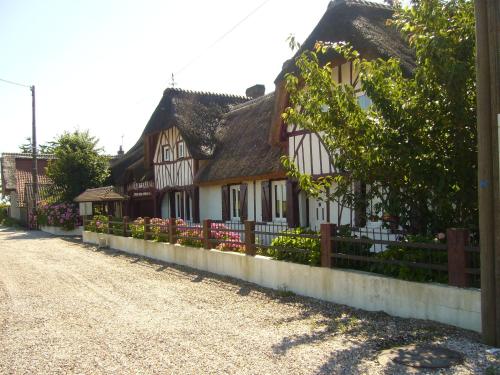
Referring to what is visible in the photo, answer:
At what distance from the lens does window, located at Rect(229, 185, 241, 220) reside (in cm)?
1761

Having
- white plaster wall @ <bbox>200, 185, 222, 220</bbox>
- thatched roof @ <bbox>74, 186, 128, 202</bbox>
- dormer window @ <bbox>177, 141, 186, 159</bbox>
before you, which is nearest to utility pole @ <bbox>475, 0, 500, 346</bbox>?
white plaster wall @ <bbox>200, 185, 222, 220</bbox>

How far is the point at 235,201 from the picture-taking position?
1784cm

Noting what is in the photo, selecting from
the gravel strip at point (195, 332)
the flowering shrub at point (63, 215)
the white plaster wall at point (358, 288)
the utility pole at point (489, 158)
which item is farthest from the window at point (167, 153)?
the utility pole at point (489, 158)

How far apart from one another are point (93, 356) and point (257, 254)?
15.8ft

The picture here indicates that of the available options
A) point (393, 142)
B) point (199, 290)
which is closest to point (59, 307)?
point (199, 290)

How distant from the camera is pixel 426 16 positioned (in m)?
6.00

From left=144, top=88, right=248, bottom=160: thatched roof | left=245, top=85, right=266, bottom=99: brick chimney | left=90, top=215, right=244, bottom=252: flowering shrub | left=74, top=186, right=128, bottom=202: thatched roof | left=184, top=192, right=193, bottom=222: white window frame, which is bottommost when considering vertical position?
left=90, top=215, right=244, bottom=252: flowering shrub

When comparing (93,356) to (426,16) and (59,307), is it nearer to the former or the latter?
(59,307)

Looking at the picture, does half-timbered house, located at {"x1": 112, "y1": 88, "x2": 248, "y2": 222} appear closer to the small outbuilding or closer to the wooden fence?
the small outbuilding

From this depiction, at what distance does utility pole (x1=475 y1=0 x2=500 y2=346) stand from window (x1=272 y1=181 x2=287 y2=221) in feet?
33.0

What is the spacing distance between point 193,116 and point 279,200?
7.25 m

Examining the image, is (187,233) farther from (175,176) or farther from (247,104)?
(247,104)

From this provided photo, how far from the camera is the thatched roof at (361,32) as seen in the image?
10.5 m

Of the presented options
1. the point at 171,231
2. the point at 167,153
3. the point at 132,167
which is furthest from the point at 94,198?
the point at 171,231
